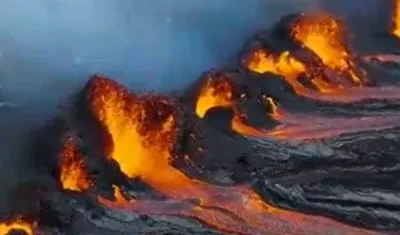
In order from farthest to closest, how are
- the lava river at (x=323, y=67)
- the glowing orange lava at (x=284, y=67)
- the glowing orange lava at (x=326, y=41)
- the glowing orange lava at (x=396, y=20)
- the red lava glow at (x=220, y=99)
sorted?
1. the glowing orange lava at (x=396, y=20)
2. the glowing orange lava at (x=326, y=41)
3. the glowing orange lava at (x=284, y=67)
4. the lava river at (x=323, y=67)
5. the red lava glow at (x=220, y=99)

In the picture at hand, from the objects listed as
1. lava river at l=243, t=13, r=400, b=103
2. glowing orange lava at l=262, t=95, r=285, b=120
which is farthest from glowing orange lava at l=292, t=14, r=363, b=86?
glowing orange lava at l=262, t=95, r=285, b=120

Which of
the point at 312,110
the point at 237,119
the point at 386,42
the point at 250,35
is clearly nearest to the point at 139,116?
the point at 237,119

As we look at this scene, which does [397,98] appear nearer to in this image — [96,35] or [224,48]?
[224,48]

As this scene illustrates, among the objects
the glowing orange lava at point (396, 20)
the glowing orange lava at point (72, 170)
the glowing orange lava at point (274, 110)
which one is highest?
the glowing orange lava at point (396, 20)

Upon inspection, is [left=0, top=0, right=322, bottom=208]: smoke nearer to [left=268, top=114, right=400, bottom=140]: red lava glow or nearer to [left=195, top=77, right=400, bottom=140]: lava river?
[left=195, top=77, right=400, bottom=140]: lava river

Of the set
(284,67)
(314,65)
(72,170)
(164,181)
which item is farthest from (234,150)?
(314,65)

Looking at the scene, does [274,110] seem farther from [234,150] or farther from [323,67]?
[323,67]

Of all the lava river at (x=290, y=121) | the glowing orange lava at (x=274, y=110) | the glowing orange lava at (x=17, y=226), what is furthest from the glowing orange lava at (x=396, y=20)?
the glowing orange lava at (x=17, y=226)

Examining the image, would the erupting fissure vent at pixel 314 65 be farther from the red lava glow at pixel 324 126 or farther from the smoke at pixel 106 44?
the red lava glow at pixel 324 126
